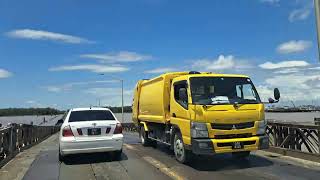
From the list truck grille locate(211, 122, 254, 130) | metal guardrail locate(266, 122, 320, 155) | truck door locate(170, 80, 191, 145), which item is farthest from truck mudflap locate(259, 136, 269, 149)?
metal guardrail locate(266, 122, 320, 155)

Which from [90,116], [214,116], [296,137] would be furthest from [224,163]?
[90,116]

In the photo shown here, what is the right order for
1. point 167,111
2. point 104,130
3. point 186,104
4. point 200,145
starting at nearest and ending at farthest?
point 200,145
point 186,104
point 104,130
point 167,111

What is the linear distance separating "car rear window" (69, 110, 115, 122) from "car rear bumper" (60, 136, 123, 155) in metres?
0.81

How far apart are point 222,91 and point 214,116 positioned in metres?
1.10

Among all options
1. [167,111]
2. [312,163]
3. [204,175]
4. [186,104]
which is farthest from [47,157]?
[312,163]

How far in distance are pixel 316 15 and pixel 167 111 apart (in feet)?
24.5

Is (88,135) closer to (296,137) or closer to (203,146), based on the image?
(203,146)

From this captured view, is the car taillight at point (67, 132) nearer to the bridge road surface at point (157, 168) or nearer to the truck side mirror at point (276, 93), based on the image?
the bridge road surface at point (157, 168)

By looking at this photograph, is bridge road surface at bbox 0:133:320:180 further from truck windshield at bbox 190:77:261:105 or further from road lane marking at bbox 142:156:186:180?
truck windshield at bbox 190:77:261:105

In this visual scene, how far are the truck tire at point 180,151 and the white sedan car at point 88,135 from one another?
5.48 ft

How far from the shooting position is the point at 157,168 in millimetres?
11453

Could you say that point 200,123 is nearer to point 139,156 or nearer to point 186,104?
point 186,104

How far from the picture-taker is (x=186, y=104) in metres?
12.0

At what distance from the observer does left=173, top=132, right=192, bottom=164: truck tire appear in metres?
12.1
